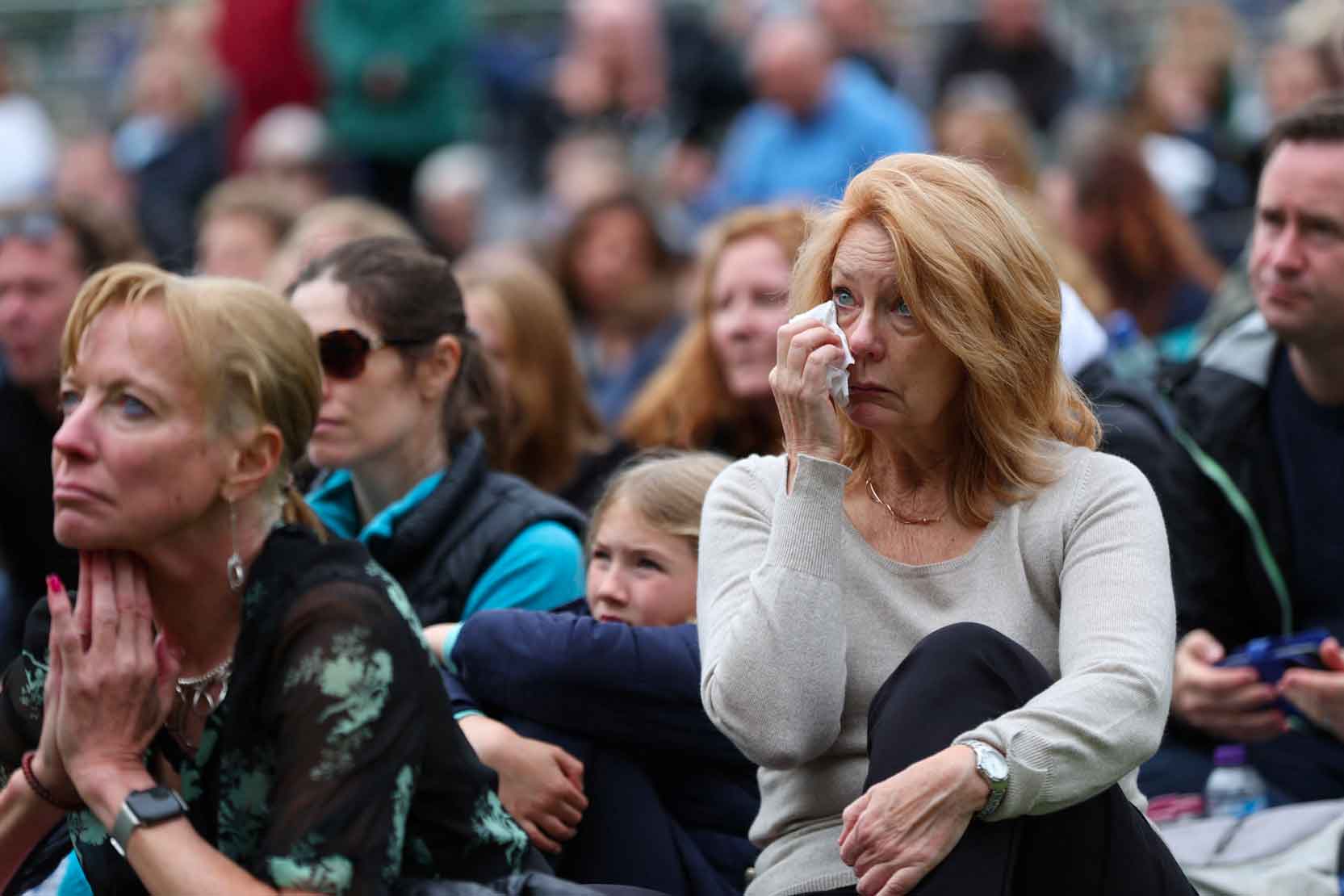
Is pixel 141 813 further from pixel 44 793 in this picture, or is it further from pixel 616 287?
pixel 616 287

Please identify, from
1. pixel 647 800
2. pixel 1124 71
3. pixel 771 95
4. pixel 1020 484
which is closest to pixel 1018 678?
pixel 1020 484

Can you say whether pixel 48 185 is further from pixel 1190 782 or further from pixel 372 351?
pixel 1190 782

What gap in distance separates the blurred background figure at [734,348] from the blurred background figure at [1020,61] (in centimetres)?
582

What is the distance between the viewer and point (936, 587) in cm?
321

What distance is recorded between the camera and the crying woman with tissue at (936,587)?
2924mm

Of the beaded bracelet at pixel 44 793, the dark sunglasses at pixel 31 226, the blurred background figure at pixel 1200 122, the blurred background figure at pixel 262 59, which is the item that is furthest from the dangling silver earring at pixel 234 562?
the blurred background figure at pixel 262 59

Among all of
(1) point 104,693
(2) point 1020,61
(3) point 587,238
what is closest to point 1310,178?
(1) point 104,693

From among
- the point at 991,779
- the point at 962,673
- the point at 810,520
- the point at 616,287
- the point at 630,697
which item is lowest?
the point at 616,287

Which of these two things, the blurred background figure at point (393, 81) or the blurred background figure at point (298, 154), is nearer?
the blurred background figure at point (298, 154)

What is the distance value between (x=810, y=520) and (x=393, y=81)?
7526mm

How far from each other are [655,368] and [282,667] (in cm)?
483

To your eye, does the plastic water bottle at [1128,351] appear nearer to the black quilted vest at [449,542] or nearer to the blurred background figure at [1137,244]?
the blurred background figure at [1137,244]

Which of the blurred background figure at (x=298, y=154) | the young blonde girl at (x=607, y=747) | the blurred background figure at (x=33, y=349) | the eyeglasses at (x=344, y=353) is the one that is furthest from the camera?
the blurred background figure at (x=298, y=154)

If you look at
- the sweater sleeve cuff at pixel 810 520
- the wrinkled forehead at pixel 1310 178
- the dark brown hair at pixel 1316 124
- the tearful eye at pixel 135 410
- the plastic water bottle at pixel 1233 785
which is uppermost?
the tearful eye at pixel 135 410
